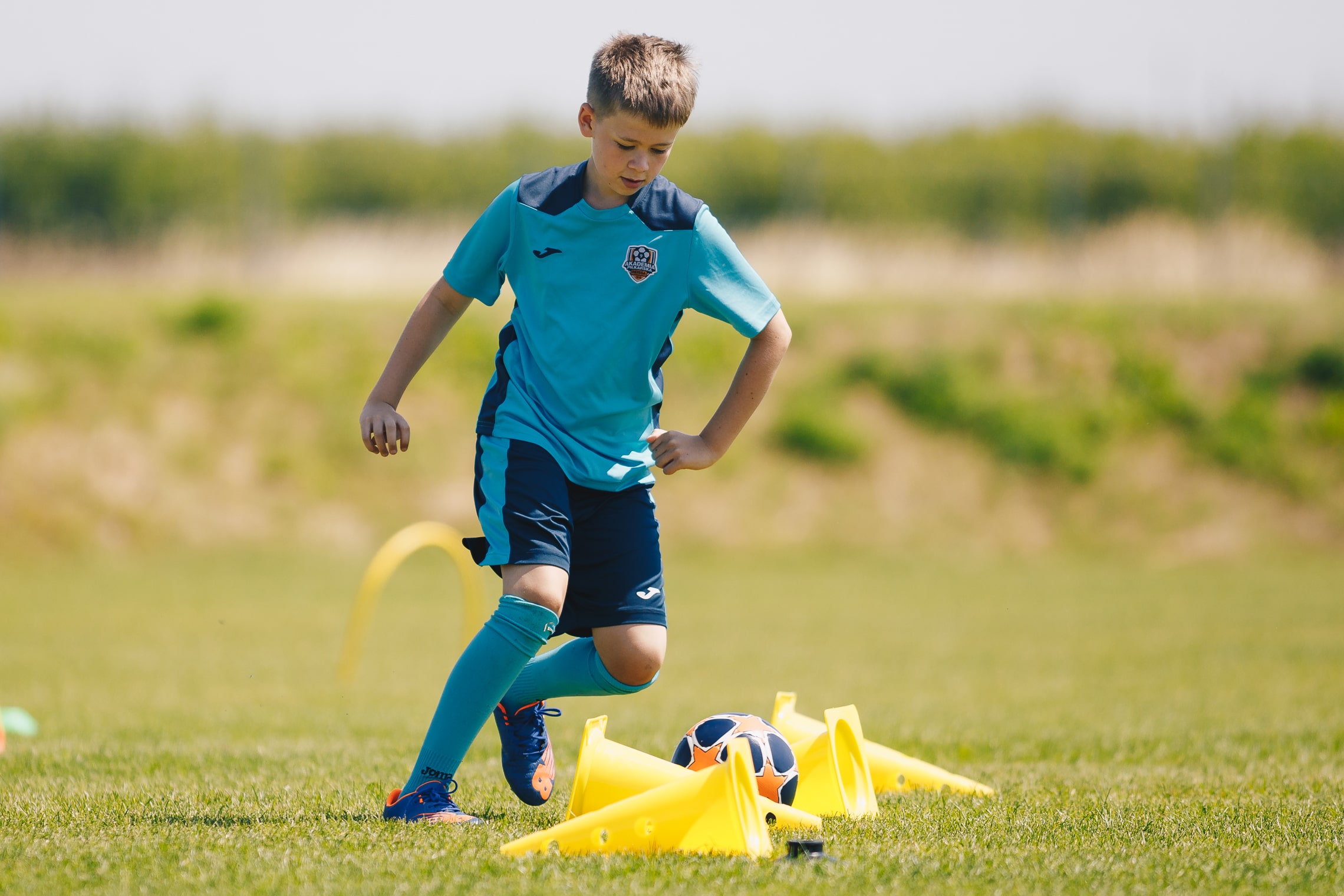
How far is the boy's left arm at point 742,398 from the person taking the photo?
4137 mm

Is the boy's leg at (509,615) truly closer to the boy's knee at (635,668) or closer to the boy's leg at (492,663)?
the boy's leg at (492,663)

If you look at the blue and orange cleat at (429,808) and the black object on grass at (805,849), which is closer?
the black object on grass at (805,849)

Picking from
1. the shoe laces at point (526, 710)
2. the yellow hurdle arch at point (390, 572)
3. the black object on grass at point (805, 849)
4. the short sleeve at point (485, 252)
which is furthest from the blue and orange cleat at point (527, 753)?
the yellow hurdle arch at point (390, 572)

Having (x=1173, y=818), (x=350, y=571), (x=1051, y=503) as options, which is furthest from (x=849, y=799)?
(x=1051, y=503)

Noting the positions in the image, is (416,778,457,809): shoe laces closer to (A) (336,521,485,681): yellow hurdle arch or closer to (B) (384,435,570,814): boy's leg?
(B) (384,435,570,814): boy's leg

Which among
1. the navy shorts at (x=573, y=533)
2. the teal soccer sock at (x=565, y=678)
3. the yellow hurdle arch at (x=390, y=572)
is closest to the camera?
the navy shorts at (x=573, y=533)

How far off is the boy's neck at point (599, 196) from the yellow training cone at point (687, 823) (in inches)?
64.5

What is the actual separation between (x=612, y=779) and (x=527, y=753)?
38cm

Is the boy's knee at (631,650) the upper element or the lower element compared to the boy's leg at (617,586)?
lower

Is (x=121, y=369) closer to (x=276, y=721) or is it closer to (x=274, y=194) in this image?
(x=274, y=194)

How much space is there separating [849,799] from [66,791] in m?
2.62

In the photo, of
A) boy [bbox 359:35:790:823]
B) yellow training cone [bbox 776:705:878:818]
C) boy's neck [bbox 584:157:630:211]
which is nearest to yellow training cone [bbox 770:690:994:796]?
yellow training cone [bbox 776:705:878:818]

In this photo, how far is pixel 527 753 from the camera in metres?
4.34

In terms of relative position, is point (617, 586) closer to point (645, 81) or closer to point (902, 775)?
point (902, 775)
